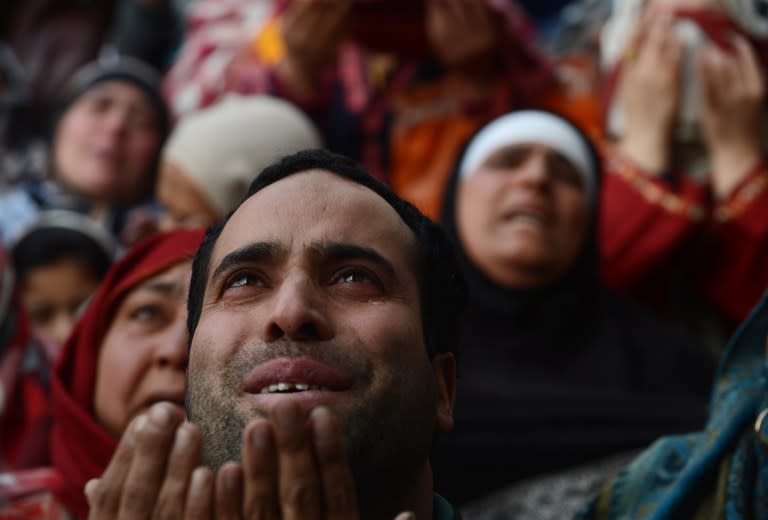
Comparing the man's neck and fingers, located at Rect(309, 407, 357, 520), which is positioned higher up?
fingers, located at Rect(309, 407, 357, 520)

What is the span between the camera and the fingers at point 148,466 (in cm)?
161

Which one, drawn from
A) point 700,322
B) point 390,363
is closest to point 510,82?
point 700,322

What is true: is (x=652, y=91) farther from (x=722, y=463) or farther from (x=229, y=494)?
(x=229, y=494)

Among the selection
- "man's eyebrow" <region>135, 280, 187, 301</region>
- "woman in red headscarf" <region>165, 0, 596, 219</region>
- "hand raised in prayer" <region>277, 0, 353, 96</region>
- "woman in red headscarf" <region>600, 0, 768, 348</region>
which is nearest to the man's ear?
"man's eyebrow" <region>135, 280, 187, 301</region>

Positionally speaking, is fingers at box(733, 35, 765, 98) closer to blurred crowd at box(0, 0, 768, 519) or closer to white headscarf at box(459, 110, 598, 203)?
blurred crowd at box(0, 0, 768, 519)

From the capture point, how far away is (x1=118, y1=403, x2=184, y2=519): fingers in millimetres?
1611

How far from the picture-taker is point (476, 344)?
3.47m

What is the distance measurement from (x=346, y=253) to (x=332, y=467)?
0.48m

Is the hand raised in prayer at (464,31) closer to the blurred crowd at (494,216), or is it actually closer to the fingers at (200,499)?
the blurred crowd at (494,216)

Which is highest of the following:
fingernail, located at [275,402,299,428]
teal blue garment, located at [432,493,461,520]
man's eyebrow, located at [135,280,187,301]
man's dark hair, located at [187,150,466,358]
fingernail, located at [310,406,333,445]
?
fingernail, located at [275,402,299,428]

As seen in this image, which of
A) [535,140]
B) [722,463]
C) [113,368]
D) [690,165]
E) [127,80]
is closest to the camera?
[722,463]

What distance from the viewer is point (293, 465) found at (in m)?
1.60

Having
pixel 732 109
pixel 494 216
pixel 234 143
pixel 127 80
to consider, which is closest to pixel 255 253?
pixel 494 216

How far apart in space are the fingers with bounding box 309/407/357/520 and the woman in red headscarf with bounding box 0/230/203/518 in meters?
1.12
